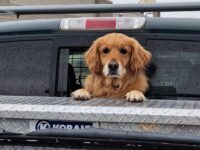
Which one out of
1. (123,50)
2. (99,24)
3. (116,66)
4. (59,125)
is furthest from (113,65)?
(59,125)

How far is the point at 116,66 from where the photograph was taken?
11.9ft

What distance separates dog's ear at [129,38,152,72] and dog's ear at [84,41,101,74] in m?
0.24

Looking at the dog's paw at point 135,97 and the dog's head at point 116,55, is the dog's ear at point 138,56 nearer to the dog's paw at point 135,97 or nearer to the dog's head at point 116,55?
the dog's head at point 116,55

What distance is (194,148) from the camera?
1.98 metres

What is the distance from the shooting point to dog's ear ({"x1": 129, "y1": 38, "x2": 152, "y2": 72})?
3639 millimetres

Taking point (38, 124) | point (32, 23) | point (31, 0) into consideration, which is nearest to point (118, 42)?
point (32, 23)

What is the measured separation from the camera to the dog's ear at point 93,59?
3688mm

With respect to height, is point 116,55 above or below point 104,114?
above

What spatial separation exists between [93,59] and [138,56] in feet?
1.04

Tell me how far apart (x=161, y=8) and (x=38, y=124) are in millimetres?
1468

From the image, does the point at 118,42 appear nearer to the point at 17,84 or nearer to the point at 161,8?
the point at 161,8

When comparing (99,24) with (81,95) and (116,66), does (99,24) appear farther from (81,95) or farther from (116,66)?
(81,95)

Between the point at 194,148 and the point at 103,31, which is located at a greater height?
the point at 103,31

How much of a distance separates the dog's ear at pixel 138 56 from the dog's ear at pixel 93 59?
239 mm
